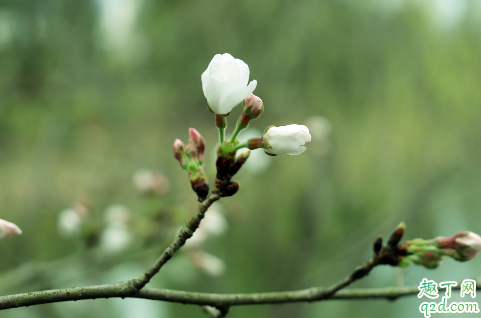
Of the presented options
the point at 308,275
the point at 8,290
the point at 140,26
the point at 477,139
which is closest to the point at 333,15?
the point at 140,26

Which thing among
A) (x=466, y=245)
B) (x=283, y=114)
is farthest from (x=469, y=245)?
(x=283, y=114)

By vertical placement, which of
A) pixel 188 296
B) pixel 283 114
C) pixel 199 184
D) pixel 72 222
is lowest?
pixel 188 296

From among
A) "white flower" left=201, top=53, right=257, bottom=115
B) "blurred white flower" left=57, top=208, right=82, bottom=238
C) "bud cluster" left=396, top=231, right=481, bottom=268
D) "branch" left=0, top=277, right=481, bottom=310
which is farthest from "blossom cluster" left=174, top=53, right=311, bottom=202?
"blurred white flower" left=57, top=208, right=82, bottom=238

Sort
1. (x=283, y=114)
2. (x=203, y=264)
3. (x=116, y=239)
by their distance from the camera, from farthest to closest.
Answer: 1. (x=283, y=114)
2. (x=116, y=239)
3. (x=203, y=264)

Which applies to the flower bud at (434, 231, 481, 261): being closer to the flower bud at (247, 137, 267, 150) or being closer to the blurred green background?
the flower bud at (247, 137, 267, 150)

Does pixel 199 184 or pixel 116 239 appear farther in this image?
pixel 116 239

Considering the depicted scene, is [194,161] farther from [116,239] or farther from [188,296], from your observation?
[116,239]

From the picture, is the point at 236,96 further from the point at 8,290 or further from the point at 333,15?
the point at 333,15
